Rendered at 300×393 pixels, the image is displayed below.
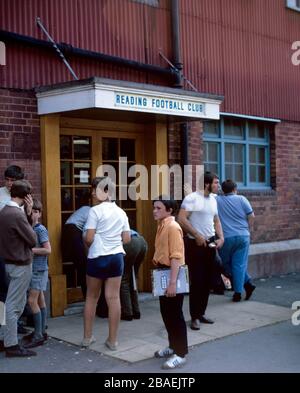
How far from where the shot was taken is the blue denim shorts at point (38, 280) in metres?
6.09

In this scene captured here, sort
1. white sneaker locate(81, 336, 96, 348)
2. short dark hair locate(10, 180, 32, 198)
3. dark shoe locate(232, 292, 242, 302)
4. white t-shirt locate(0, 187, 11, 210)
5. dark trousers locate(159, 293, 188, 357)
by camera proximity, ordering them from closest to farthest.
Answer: dark trousers locate(159, 293, 188, 357) < short dark hair locate(10, 180, 32, 198) < white sneaker locate(81, 336, 96, 348) < white t-shirt locate(0, 187, 11, 210) < dark shoe locate(232, 292, 242, 302)

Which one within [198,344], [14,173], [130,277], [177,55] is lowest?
[198,344]

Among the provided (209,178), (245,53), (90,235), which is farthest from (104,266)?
(245,53)

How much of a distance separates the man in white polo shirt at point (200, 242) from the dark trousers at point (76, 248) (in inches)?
49.9

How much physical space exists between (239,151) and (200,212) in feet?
12.6

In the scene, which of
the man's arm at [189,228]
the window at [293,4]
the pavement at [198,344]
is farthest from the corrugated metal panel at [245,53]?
the pavement at [198,344]

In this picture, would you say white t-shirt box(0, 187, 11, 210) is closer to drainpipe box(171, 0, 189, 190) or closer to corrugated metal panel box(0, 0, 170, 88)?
corrugated metal panel box(0, 0, 170, 88)

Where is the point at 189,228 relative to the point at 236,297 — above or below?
above

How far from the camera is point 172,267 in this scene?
5387 mm

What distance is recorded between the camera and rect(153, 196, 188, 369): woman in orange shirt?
540cm

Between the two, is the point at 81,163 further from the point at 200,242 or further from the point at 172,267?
the point at 172,267

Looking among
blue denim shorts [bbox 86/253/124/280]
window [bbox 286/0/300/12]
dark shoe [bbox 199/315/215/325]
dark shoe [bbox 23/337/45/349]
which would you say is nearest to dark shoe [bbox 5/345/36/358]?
dark shoe [bbox 23/337/45/349]

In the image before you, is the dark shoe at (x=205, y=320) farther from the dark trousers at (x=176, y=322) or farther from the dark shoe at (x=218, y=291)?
the dark shoe at (x=218, y=291)
